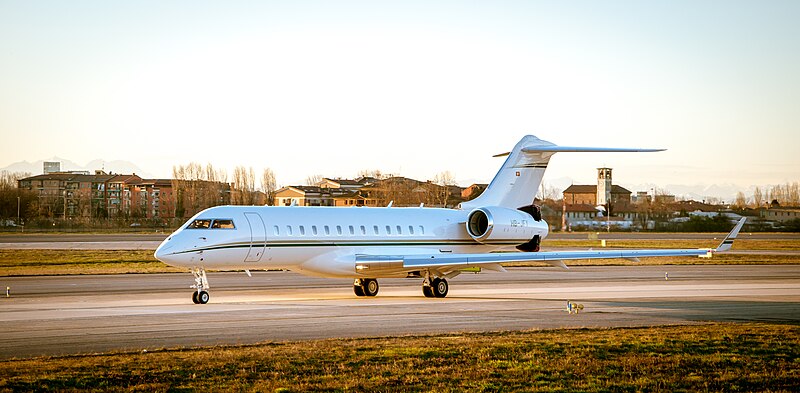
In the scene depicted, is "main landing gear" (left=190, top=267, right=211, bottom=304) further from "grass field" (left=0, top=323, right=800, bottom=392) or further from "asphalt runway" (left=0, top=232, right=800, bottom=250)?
"asphalt runway" (left=0, top=232, right=800, bottom=250)

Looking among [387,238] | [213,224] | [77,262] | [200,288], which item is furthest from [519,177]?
[77,262]

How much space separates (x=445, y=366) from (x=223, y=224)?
1277 centimetres

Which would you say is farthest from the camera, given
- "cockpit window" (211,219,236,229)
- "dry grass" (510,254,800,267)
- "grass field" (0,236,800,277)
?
"dry grass" (510,254,800,267)

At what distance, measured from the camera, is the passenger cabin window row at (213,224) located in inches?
947

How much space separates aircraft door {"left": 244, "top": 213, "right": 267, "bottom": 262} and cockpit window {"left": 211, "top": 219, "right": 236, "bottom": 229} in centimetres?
54

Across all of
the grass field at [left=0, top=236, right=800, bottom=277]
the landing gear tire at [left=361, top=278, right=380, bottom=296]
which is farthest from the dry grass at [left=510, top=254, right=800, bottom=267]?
the landing gear tire at [left=361, top=278, right=380, bottom=296]

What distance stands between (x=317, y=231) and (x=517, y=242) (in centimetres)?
777

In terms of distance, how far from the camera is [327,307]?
2322 cm

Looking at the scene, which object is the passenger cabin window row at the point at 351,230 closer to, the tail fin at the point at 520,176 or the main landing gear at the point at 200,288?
the main landing gear at the point at 200,288

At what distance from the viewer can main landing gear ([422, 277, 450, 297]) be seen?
1060 inches

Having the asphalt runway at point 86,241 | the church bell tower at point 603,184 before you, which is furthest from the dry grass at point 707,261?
the church bell tower at point 603,184

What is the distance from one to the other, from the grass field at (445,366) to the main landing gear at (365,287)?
10.8 metres

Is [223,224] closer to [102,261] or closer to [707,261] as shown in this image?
[102,261]

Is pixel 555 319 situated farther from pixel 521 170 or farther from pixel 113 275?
pixel 113 275
